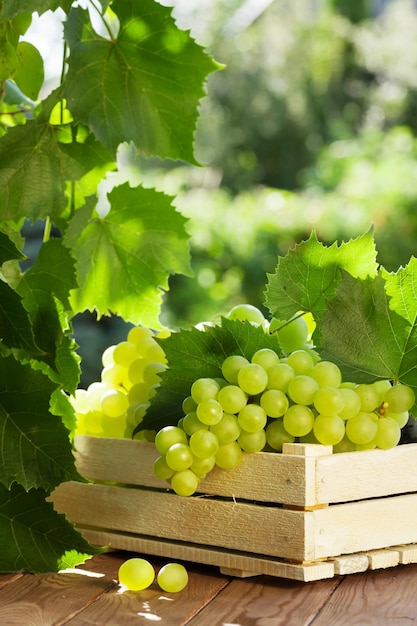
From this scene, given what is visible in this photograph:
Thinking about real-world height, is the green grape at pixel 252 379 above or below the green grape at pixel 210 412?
above

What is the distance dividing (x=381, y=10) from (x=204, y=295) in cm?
991

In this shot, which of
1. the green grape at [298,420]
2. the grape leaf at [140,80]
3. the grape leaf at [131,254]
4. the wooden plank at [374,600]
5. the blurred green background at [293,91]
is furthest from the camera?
the blurred green background at [293,91]

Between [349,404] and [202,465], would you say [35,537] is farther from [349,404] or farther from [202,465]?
[349,404]

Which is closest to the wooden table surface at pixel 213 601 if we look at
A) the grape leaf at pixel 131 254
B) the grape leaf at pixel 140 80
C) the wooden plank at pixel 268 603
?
the wooden plank at pixel 268 603

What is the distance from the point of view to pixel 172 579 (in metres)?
0.73

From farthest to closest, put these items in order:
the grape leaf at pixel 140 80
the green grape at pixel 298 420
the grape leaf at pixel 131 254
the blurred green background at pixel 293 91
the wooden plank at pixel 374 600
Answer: the blurred green background at pixel 293 91 → the grape leaf at pixel 131 254 → the grape leaf at pixel 140 80 → the green grape at pixel 298 420 → the wooden plank at pixel 374 600

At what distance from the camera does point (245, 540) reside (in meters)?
0.77

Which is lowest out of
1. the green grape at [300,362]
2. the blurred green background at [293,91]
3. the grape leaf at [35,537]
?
the grape leaf at [35,537]

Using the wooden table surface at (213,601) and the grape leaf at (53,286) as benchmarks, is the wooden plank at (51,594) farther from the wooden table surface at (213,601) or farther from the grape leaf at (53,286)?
the grape leaf at (53,286)

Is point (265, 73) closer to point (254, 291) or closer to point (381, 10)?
point (381, 10)

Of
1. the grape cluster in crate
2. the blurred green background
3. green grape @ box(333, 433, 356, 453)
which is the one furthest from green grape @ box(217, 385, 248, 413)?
the blurred green background

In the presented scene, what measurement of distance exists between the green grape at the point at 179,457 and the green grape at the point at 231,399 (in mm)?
51

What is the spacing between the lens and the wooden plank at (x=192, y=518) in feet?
2.44

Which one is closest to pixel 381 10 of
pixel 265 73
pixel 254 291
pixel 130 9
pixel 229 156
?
pixel 265 73
